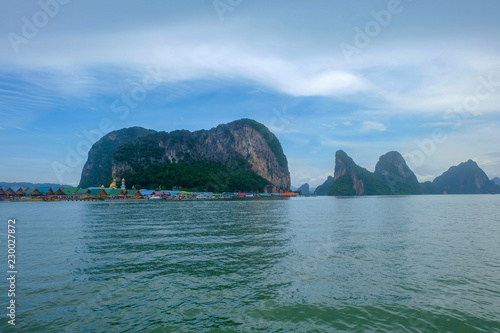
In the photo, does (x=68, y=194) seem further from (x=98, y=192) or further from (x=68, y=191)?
(x=98, y=192)

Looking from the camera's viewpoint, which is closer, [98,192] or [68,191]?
[68,191]

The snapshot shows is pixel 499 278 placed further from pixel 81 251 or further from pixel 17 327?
pixel 81 251

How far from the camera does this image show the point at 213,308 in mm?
10305

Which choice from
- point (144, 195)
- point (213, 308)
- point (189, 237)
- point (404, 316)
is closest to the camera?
point (404, 316)

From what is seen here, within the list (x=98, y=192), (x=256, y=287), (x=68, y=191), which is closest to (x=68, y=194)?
(x=68, y=191)

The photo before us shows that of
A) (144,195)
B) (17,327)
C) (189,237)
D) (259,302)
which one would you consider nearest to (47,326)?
(17,327)

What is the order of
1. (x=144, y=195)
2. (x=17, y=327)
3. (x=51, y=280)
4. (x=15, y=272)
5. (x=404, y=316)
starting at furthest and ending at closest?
(x=144, y=195)
(x=15, y=272)
(x=51, y=280)
(x=404, y=316)
(x=17, y=327)

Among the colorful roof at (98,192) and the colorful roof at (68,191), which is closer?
the colorful roof at (68,191)

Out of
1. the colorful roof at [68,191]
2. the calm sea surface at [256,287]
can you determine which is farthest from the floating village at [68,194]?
the calm sea surface at [256,287]

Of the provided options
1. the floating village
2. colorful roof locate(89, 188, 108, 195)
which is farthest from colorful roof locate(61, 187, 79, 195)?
colorful roof locate(89, 188, 108, 195)

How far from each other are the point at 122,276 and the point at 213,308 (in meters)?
6.26

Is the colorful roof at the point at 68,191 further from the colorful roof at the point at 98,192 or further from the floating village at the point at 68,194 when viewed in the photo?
the colorful roof at the point at 98,192

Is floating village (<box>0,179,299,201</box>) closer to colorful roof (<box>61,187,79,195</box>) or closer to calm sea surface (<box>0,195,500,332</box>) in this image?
colorful roof (<box>61,187,79,195</box>)

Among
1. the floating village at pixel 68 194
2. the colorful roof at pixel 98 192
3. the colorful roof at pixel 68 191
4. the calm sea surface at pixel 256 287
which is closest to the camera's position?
the calm sea surface at pixel 256 287
